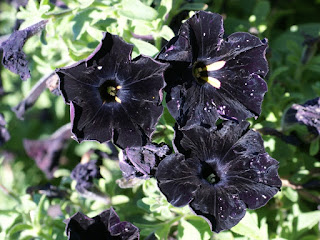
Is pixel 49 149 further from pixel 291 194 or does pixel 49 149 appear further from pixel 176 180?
pixel 291 194

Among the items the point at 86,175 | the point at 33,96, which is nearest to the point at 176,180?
the point at 86,175

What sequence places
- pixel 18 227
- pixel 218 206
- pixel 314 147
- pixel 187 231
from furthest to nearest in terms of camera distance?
pixel 314 147
pixel 18 227
pixel 187 231
pixel 218 206

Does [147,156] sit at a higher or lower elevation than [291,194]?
higher

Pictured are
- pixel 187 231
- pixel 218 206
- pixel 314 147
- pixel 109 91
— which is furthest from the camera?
pixel 314 147

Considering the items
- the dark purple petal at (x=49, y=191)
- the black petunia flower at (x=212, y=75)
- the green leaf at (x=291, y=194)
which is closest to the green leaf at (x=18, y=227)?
the dark purple petal at (x=49, y=191)

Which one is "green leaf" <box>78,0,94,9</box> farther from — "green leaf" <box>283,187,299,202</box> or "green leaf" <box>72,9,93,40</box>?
"green leaf" <box>283,187,299,202</box>

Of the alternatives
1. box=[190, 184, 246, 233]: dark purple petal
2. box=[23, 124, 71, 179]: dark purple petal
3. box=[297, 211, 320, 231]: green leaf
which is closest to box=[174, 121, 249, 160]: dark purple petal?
box=[190, 184, 246, 233]: dark purple petal
